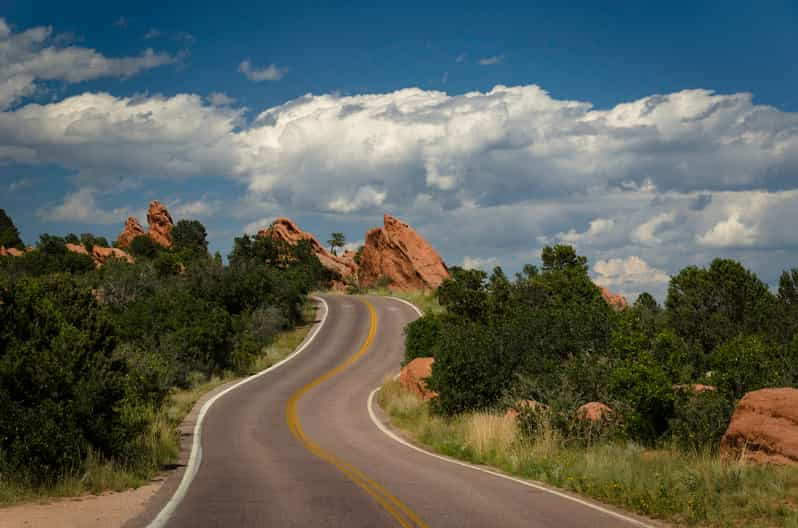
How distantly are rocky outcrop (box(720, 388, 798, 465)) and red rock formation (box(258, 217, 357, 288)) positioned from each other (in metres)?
84.8

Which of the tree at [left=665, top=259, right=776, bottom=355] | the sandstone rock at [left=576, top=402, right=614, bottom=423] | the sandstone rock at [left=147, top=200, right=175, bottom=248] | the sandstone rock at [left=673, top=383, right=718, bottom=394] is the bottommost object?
the sandstone rock at [left=576, top=402, right=614, bottom=423]

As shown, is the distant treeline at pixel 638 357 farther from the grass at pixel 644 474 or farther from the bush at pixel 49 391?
the bush at pixel 49 391

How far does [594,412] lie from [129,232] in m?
106

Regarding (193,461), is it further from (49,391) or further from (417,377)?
(417,377)

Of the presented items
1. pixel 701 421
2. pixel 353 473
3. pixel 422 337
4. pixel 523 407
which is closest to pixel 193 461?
pixel 353 473

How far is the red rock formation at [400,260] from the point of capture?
85188 millimetres

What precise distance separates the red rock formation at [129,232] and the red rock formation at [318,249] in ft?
73.4

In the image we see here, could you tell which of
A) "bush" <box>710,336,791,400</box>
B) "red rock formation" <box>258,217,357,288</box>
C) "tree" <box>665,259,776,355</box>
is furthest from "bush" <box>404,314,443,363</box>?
"red rock formation" <box>258,217,357,288</box>

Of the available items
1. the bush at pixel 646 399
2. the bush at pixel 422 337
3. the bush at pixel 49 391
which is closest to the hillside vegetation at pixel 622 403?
the bush at pixel 646 399

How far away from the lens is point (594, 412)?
728 inches

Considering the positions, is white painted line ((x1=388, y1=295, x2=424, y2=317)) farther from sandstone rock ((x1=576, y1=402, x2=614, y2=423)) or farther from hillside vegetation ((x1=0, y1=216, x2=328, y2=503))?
sandstone rock ((x1=576, y1=402, x2=614, y2=423))

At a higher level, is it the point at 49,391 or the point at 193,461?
the point at 49,391

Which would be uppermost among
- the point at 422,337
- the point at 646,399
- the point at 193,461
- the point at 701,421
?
the point at 422,337

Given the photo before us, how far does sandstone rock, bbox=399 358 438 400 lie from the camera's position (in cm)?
2878
